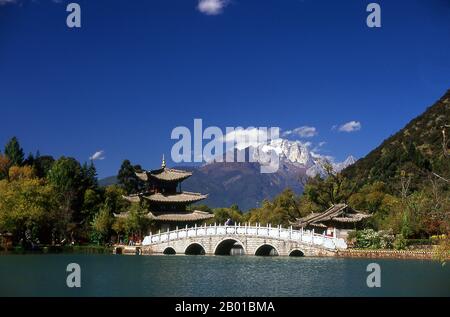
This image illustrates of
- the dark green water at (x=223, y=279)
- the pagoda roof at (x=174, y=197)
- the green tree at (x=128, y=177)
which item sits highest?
the green tree at (x=128, y=177)

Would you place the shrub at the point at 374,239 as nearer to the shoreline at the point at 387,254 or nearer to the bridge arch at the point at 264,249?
the shoreline at the point at 387,254

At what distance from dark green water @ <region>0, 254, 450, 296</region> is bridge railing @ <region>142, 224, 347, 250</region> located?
17.5 ft

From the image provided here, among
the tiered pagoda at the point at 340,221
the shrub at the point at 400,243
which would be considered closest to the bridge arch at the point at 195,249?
the tiered pagoda at the point at 340,221

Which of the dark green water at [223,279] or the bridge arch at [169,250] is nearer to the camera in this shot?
the dark green water at [223,279]

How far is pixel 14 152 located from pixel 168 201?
15225mm

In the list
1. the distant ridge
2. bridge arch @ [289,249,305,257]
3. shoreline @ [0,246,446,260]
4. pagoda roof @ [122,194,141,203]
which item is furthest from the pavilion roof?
the distant ridge

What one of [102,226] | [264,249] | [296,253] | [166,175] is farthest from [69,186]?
[296,253]

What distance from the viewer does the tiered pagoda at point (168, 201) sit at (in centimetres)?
4216

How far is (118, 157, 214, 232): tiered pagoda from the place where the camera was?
42.2m

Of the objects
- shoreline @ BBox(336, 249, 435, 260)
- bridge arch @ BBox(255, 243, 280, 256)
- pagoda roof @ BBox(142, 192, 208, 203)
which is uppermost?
pagoda roof @ BBox(142, 192, 208, 203)

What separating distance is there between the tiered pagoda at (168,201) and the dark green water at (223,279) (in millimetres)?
14329

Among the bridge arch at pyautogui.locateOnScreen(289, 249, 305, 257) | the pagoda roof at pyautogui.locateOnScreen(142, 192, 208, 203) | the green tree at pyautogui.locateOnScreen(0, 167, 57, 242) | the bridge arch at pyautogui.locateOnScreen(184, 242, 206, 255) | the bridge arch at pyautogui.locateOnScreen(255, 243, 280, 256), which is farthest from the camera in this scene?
the pagoda roof at pyautogui.locateOnScreen(142, 192, 208, 203)

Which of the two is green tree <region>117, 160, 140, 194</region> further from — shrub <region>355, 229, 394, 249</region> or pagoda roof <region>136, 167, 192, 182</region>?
shrub <region>355, 229, 394, 249</region>
